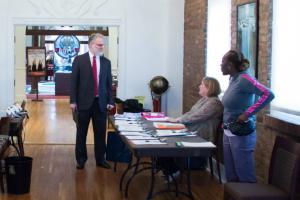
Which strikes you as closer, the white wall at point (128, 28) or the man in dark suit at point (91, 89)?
the man in dark suit at point (91, 89)

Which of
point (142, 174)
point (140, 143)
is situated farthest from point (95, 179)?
point (140, 143)

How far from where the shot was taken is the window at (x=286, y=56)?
15.7 feet

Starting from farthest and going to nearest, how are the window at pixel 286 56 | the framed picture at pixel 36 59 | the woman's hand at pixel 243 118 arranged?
the framed picture at pixel 36 59
the window at pixel 286 56
the woman's hand at pixel 243 118

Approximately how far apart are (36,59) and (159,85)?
29.6ft

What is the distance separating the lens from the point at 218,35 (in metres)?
7.02

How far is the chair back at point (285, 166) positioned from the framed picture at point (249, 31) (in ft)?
4.74

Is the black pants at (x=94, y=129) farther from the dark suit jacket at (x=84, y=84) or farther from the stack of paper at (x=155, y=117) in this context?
the stack of paper at (x=155, y=117)

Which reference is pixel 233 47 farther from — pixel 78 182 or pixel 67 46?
pixel 67 46

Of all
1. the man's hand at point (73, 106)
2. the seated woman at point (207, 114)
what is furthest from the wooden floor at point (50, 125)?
the seated woman at point (207, 114)

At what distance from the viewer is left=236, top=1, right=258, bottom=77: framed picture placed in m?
5.50

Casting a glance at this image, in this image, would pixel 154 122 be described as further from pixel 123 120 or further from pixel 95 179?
pixel 95 179

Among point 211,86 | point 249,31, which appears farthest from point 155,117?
point 249,31

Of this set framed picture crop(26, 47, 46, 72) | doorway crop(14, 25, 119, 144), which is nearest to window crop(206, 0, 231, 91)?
doorway crop(14, 25, 119, 144)

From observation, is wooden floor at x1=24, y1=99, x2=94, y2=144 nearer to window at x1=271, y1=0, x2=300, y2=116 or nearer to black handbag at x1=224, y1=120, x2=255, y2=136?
window at x1=271, y1=0, x2=300, y2=116
